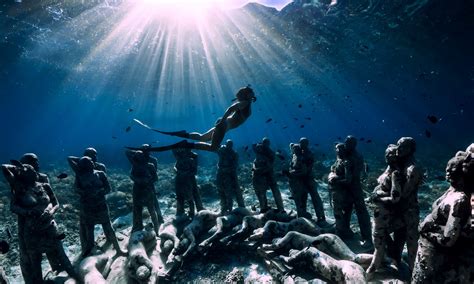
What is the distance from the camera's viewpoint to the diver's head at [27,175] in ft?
19.6

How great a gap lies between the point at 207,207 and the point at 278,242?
7.88 meters

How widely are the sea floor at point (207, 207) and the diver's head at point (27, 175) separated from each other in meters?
3.81

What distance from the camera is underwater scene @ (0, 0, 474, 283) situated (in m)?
5.24

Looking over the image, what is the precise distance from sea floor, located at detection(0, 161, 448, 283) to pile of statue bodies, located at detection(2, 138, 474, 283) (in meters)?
0.26

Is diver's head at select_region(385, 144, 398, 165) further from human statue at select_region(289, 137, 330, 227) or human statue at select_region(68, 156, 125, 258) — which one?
human statue at select_region(68, 156, 125, 258)

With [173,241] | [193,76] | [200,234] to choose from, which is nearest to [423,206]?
[200,234]

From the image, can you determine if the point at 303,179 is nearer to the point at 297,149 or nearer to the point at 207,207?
the point at 297,149

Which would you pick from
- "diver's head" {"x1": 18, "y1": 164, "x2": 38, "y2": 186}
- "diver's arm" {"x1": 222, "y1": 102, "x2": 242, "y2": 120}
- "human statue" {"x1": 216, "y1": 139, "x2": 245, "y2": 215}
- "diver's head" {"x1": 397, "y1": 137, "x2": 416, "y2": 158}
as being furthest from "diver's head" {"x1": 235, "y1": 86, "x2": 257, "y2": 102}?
"diver's head" {"x1": 18, "y1": 164, "x2": 38, "y2": 186}

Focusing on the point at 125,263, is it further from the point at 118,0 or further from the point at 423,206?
the point at 118,0

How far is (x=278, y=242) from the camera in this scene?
6.51m

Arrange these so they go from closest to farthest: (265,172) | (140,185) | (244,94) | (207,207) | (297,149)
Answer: (244,94)
(297,149)
(140,185)
(265,172)
(207,207)

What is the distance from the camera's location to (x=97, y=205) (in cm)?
775

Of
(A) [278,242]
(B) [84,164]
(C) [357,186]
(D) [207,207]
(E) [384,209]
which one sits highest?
(E) [384,209]

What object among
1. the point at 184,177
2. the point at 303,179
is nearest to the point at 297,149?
the point at 303,179
